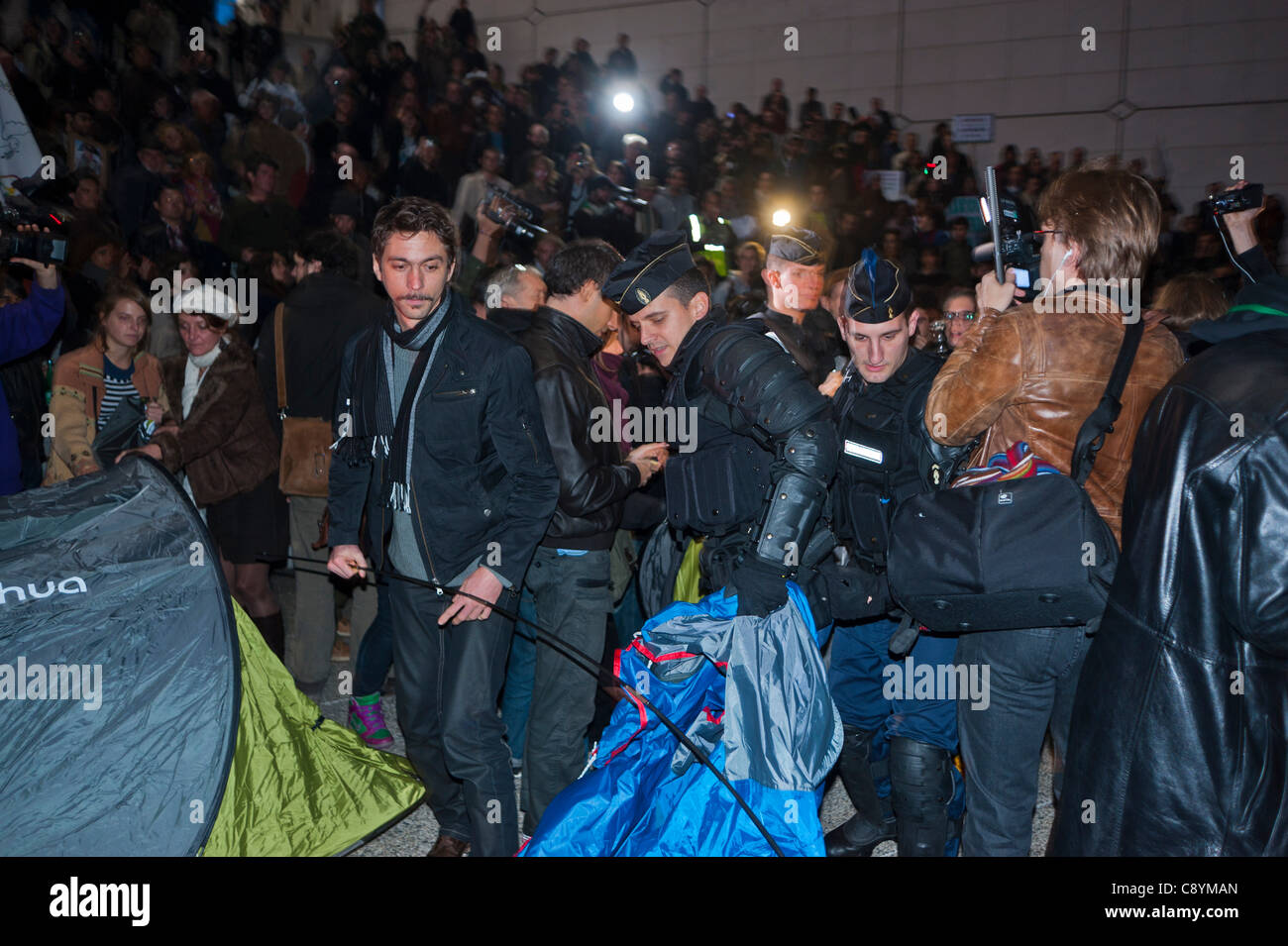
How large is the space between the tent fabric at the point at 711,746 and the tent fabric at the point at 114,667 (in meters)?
0.95

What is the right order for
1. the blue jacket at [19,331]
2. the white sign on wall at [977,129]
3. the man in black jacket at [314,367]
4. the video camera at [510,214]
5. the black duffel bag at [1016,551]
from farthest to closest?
1. the white sign on wall at [977,129]
2. the video camera at [510,214]
3. the man in black jacket at [314,367]
4. the blue jacket at [19,331]
5. the black duffel bag at [1016,551]

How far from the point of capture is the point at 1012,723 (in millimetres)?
2486

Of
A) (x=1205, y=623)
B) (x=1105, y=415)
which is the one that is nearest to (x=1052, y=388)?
(x=1105, y=415)

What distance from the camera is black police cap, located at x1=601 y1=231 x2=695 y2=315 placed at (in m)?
3.11

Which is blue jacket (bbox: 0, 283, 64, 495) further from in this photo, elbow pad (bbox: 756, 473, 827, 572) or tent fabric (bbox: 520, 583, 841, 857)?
elbow pad (bbox: 756, 473, 827, 572)

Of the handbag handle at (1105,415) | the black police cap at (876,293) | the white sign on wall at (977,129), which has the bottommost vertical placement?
the handbag handle at (1105,415)

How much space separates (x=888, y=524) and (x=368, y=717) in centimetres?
220

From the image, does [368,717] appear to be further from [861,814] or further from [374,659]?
[861,814]

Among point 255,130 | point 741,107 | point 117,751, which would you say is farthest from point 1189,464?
point 741,107

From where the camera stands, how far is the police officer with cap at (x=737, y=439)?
2.74m

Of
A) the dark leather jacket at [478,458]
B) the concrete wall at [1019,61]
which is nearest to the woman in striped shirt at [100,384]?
the dark leather jacket at [478,458]

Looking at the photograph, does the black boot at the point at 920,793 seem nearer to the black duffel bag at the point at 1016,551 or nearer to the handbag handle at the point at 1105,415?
the black duffel bag at the point at 1016,551

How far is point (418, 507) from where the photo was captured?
3012 millimetres

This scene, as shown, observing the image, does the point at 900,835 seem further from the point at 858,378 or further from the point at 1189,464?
the point at 1189,464
